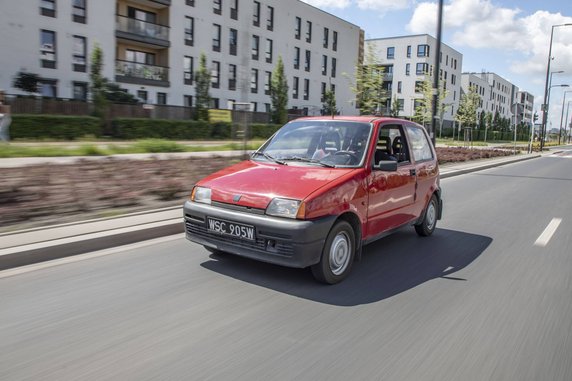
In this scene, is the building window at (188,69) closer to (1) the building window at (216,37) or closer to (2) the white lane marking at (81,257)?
(1) the building window at (216,37)

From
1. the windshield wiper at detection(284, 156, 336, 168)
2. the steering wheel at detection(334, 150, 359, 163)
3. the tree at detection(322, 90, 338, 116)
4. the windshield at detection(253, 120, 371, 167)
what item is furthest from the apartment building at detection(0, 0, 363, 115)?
the steering wheel at detection(334, 150, 359, 163)

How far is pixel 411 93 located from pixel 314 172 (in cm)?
7565

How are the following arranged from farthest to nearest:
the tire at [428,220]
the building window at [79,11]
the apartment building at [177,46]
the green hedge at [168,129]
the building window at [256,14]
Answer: the building window at [256,14], the building window at [79,11], the apartment building at [177,46], the green hedge at [168,129], the tire at [428,220]

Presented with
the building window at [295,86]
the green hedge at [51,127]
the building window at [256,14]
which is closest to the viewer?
the green hedge at [51,127]

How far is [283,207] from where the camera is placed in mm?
4328

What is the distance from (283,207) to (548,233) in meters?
5.29

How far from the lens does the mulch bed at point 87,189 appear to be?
657cm

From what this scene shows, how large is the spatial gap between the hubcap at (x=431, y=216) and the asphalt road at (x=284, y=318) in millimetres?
824

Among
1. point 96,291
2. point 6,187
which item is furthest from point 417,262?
point 6,187

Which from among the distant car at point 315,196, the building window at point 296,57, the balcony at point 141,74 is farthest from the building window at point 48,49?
the distant car at point 315,196

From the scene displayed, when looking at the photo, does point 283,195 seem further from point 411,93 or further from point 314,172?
point 411,93

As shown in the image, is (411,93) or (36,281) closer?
(36,281)

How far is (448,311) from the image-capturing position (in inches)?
161

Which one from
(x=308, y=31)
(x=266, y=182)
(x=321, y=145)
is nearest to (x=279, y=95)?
(x=308, y=31)
